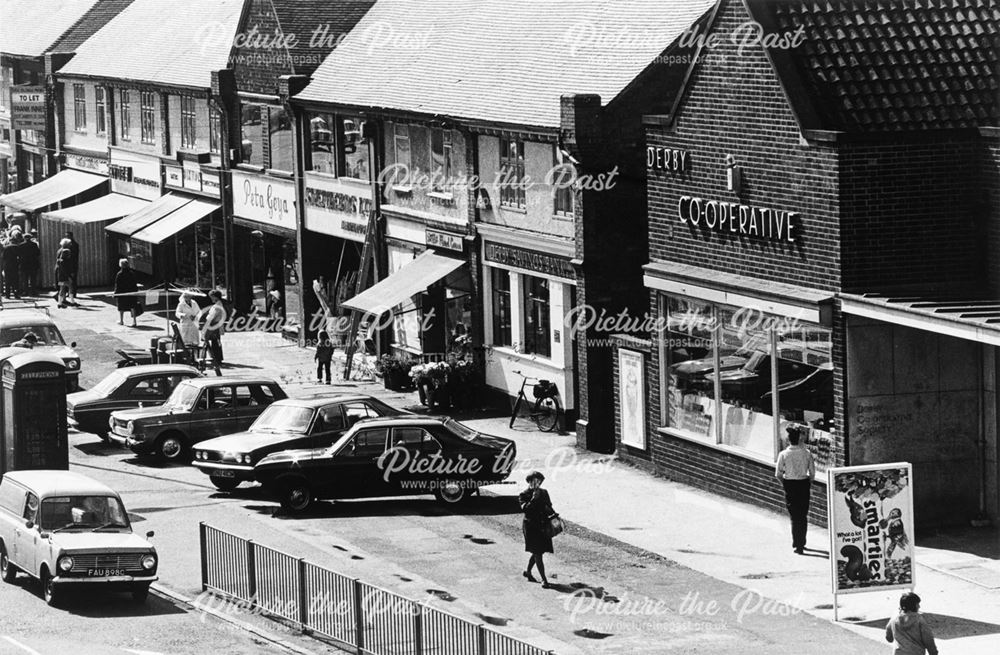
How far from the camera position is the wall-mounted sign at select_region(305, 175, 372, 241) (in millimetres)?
40438

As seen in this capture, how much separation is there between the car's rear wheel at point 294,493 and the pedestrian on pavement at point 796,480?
7192 mm

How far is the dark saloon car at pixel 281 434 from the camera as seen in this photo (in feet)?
90.8

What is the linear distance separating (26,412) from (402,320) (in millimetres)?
12549

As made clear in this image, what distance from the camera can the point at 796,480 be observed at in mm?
23562

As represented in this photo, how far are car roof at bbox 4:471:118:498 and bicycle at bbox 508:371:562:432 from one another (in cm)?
1104

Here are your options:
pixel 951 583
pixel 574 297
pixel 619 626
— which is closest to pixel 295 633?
pixel 619 626

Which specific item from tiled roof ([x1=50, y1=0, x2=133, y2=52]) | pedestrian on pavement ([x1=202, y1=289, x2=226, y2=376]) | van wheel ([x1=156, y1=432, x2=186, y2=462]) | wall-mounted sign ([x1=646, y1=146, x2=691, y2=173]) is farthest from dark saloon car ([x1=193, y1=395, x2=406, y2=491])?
tiled roof ([x1=50, y1=0, x2=133, y2=52])

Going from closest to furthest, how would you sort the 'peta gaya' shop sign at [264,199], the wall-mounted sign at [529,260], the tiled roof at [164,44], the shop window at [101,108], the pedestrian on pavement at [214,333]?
the wall-mounted sign at [529,260] → the pedestrian on pavement at [214,333] → the 'peta gaya' shop sign at [264,199] → the tiled roof at [164,44] → the shop window at [101,108]

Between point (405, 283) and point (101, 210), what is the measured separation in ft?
64.8

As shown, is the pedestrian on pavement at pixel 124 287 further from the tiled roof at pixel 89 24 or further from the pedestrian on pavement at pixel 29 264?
the tiled roof at pixel 89 24

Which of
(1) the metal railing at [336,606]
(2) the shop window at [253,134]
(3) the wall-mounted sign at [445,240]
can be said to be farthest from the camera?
(2) the shop window at [253,134]

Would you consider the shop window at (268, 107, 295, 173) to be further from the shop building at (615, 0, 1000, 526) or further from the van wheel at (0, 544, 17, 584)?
the van wheel at (0, 544, 17, 584)

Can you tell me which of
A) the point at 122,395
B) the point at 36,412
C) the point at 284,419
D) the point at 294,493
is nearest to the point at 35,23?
the point at 122,395

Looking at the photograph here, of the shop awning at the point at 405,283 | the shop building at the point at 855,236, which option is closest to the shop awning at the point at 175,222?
the shop awning at the point at 405,283
